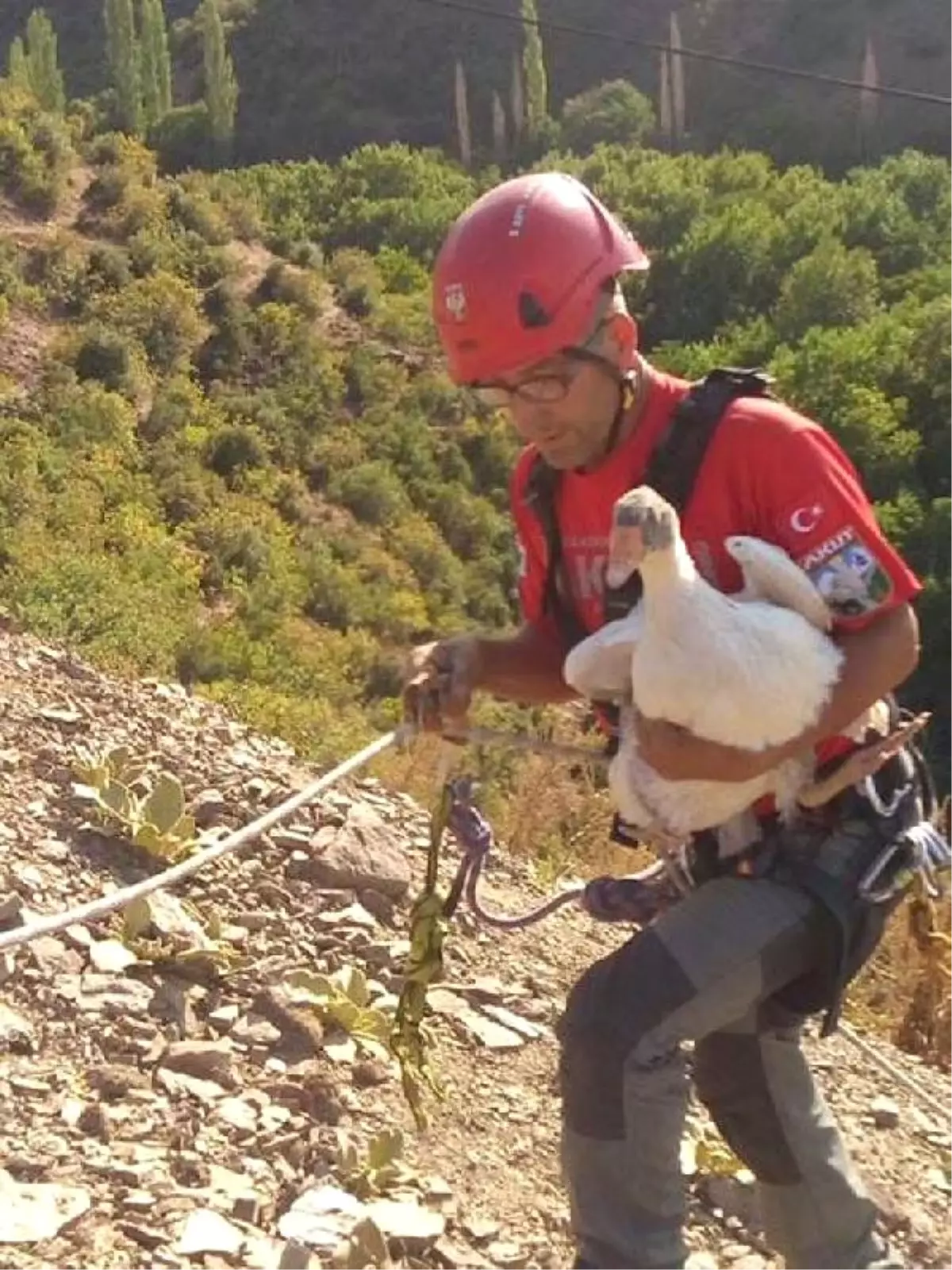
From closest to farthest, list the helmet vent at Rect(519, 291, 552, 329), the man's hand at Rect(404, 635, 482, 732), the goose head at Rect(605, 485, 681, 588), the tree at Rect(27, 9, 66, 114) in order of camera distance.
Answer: the goose head at Rect(605, 485, 681, 588), the helmet vent at Rect(519, 291, 552, 329), the man's hand at Rect(404, 635, 482, 732), the tree at Rect(27, 9, 66, 114)

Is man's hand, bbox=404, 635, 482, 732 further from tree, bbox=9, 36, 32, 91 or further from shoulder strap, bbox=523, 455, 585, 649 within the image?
tree, bbox=9, 36, 32, 91

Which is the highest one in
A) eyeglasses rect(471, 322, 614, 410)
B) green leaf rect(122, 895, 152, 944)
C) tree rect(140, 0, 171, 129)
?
eyeglasses rect(471, 322, 614, 410)

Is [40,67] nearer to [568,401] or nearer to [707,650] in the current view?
[568,401]

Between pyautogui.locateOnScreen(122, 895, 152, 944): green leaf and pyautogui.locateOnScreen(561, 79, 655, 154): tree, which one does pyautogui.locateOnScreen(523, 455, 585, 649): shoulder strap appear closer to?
pyautogui.locateOnScreen(122, 895, 152, 944): green leaf

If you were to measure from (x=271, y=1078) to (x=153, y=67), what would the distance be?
46396mm

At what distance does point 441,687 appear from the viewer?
254 cm

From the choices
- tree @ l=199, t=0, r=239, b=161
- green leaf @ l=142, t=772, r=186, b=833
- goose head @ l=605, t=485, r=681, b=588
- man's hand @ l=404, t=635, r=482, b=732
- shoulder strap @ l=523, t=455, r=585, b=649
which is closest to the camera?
goose head @ l=605, t=485, r=681, b=588

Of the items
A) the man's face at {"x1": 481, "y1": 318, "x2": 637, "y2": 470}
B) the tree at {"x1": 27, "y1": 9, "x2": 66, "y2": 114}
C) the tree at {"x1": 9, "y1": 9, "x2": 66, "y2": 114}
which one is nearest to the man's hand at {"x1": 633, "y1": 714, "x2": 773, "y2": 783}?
the man's face at {"x1": 481, "y1": 318, "x2": 637, "y2": 470}

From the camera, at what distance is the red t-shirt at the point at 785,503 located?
2062 millimetres

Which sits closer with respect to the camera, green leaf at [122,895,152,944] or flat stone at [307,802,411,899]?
green leaf at [122,895,152,944]

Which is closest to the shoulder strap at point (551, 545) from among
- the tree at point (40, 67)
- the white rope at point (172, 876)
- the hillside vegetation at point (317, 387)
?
the white rope at point (172, 876)

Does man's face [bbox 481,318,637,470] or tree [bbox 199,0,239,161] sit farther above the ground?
man's face [bbox 481,318,637,470]

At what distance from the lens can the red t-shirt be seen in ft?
6.77

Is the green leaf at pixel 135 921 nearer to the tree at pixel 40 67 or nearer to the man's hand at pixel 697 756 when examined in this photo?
the man's hand at pixel 697 756
